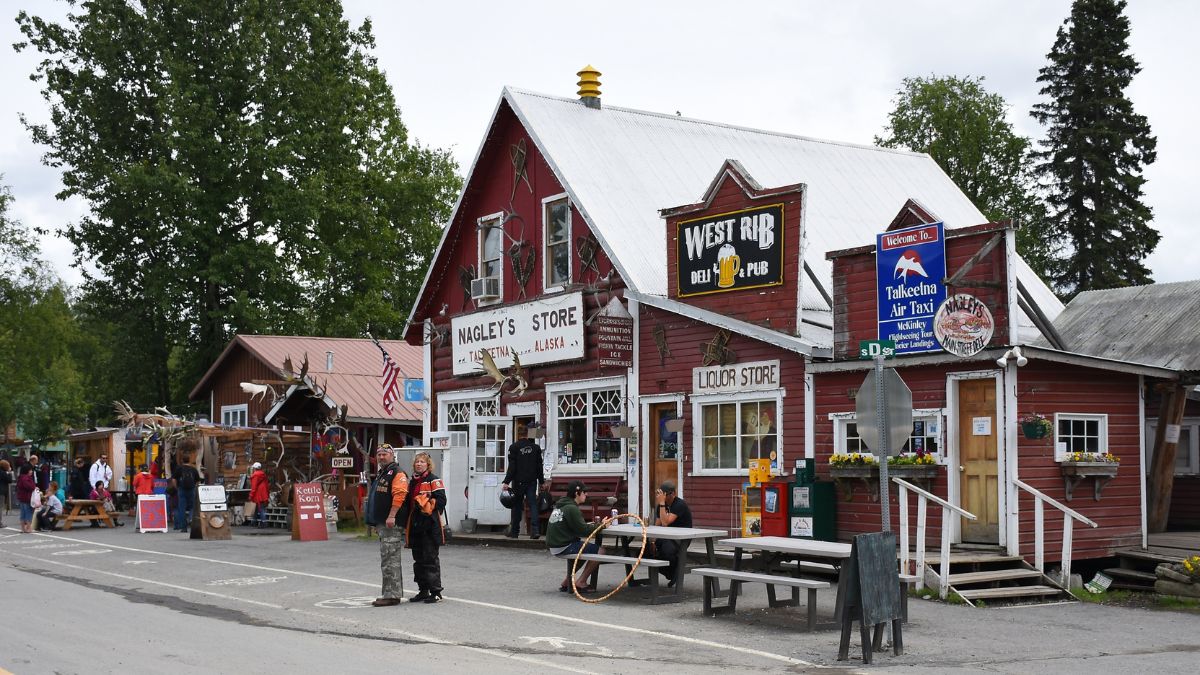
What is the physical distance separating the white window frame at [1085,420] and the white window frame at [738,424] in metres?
4.19

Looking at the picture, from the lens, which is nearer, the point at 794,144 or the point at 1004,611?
the point at 1004,611

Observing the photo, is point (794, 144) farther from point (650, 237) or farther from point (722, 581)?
point (722, 581)

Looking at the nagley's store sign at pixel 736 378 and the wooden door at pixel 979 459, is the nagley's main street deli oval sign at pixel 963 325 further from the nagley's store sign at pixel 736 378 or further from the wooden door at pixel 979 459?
the nagley's store sign at pixel 736 378

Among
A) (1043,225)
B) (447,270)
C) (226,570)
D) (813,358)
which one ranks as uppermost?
(1043,225)

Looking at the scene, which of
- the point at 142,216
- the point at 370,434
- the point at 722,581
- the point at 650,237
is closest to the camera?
the point at 722,581

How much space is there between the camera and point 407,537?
620 inches

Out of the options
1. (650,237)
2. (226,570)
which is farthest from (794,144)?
(226,570)

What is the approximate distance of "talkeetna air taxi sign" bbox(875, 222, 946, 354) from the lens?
710 inches

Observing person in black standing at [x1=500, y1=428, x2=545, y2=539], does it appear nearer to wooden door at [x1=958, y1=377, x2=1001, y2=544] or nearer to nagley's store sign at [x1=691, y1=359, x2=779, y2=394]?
nagley's store sign at [x1=691, y1=359, x2=779, y2=394]

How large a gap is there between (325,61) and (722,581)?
31.1 m

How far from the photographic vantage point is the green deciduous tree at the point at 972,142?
1998 inches

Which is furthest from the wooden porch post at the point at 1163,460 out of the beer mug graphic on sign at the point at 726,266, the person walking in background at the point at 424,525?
the person walking in background at the point at 424,525

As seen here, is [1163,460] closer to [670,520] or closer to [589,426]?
[670,520]

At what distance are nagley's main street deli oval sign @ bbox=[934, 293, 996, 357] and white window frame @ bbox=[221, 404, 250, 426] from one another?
28.3 m
